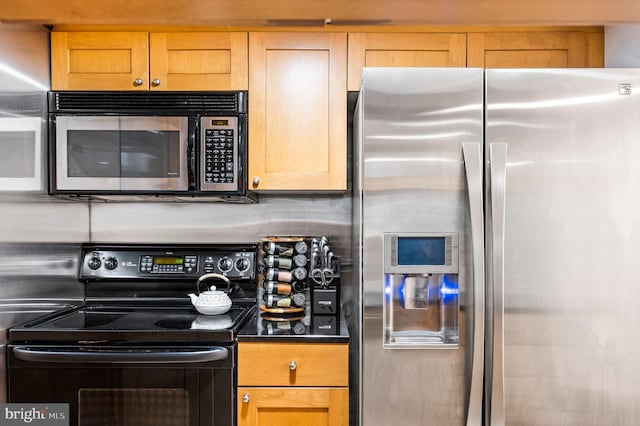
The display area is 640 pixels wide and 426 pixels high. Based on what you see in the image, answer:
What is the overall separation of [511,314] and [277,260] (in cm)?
106

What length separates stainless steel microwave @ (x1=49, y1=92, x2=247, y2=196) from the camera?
214cm

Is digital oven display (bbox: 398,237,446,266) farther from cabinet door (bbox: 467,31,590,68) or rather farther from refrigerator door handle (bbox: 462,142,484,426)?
cabinet door (bbox: 467,31,590,68)

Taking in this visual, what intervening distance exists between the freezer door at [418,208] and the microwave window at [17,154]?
4.41 feet

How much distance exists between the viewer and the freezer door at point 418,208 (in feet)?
5.52

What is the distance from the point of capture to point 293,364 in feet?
6.28

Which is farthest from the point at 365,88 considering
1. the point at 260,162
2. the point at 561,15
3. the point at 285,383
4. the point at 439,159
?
the point at 561,15

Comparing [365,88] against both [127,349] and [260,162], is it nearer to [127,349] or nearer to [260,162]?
[260,162]

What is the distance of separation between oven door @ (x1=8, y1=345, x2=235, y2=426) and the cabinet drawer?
0.11 meters

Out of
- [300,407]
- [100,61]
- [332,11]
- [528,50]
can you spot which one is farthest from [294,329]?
[332,11]

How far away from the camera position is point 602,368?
1677 millimetres

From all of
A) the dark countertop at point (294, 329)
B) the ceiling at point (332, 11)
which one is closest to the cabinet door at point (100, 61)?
the dark countertop at point (294, 329)

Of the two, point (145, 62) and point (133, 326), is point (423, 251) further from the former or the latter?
point (145, 62)

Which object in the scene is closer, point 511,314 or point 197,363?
point 511,314

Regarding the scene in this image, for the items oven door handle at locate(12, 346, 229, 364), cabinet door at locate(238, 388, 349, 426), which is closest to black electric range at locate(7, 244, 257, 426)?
oven door handle at locate(12, 346, 229, 364)
